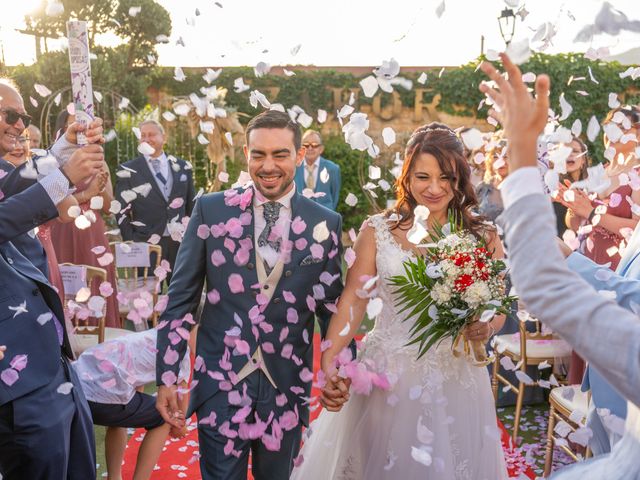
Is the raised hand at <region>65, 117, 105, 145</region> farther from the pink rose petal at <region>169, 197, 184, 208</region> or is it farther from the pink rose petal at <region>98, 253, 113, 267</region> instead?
the pink rose petal at <region>169, 197, 184, 208</region>

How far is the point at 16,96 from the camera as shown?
2.85 metres

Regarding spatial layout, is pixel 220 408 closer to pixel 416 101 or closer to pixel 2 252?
pixel 2 252

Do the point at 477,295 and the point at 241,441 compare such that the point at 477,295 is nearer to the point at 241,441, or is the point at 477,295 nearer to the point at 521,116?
the point at 241,441

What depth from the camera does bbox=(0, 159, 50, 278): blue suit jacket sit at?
282cm

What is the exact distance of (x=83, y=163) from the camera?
2500 mm

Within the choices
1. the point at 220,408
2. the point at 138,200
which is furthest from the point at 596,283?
the point at 138,200

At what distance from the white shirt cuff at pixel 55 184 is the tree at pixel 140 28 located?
15141 mm

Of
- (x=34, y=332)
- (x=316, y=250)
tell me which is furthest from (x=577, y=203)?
(x=34, y=332)

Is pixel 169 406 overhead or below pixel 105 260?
overhead

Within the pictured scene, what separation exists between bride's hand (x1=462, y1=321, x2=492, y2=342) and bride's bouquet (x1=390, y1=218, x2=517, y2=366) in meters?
0.04

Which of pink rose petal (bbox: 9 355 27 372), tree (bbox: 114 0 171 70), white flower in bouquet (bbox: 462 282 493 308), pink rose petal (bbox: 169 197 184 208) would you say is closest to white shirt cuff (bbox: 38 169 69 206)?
pink rose petal (bbox: 9 355 27 372)

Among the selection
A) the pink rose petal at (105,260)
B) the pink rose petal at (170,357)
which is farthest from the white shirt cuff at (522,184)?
the pink rose petal at (105,260)

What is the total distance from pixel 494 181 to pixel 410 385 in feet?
12.1

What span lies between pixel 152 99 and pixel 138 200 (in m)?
10.7
